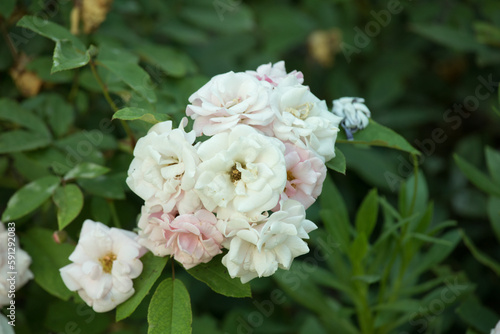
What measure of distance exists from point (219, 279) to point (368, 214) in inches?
21.1

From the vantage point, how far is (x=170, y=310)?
99 cm

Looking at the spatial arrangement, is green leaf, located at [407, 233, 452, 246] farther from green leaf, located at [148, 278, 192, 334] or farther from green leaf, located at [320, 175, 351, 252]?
green leaf, located at [148, 278, 192, 334]

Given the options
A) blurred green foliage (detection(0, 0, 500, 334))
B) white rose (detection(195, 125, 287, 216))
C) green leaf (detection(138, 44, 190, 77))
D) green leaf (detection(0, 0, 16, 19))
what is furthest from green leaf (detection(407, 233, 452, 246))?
green leaf (detection(0, 0, 16, 19))

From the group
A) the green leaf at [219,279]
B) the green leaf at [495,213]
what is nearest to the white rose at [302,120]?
the green leaf at [219,279]

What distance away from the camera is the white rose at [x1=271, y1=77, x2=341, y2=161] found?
0.95 meters

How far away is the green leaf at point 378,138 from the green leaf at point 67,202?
59 centimetres

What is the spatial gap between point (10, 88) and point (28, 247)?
586 millimetres

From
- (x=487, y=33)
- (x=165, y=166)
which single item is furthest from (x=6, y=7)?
(x=487, y=33)

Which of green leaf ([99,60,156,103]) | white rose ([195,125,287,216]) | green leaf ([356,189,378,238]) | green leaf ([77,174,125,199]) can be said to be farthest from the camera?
green leaf ([356,189,378,238])

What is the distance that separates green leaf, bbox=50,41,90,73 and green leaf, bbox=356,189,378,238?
2.56 ft

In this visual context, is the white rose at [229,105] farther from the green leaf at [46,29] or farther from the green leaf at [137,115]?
the green leaf at [46,29]

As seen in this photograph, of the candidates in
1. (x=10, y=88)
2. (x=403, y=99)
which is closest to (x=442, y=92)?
(x=403, y=99)

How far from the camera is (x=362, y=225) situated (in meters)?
1.38

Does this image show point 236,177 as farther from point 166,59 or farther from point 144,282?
point 166,59
